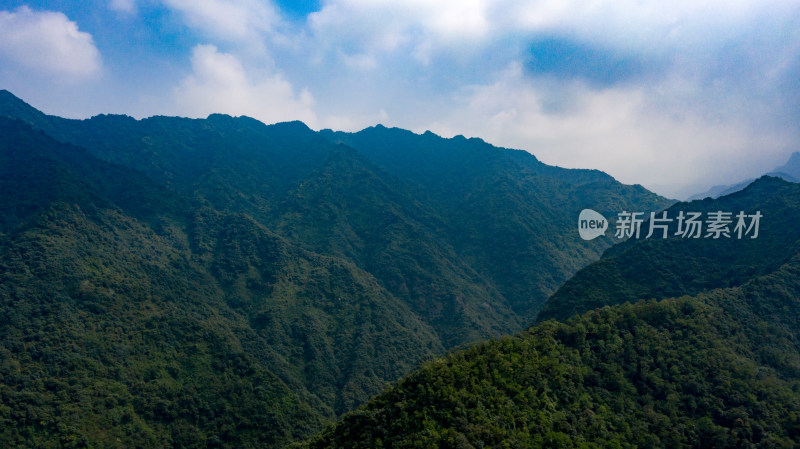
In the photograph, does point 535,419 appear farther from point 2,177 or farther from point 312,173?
point 312,173

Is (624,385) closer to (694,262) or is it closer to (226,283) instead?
(694,262)

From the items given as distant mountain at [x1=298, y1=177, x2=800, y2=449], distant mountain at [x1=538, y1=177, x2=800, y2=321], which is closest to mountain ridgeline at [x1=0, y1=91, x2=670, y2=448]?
distant mountain at [x1=538, y1=177, x2=800, y2=321]

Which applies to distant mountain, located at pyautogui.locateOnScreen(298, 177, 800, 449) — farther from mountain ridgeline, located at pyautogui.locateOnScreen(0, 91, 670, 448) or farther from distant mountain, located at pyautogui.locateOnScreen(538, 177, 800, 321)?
mountain ridgeline, located at pyautogui.locateOnScreen(0, 91, 670, 448)

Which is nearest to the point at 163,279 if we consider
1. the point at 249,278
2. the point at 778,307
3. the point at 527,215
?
the point at 249,278

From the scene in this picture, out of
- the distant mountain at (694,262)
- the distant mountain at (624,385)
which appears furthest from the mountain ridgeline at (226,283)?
the distant mountain at (624,385)

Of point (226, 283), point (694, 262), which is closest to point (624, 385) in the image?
point (694, 262)

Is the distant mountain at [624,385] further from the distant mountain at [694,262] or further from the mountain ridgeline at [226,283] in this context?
the mountain ridgeline at [226,283]
